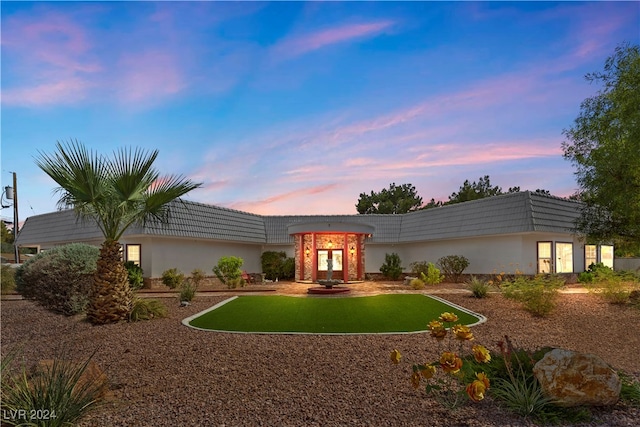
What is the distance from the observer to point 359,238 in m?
23.0

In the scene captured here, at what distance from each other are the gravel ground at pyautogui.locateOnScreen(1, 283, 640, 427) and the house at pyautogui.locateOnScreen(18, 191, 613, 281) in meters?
8.71

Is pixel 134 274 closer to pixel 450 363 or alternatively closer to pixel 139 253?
pixel 139 253

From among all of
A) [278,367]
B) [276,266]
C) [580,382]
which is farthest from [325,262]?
[580,382]

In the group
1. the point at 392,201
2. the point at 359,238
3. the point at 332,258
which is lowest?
the point at 332,258

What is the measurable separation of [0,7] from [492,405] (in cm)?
786

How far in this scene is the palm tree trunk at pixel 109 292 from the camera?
9.57 meters

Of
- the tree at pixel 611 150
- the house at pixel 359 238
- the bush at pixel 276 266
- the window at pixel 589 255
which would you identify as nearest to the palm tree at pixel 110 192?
the house at pixel 359 238

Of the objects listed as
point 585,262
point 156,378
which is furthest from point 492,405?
point 585,262

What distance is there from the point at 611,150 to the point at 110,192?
534 inches

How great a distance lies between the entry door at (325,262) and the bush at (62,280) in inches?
536

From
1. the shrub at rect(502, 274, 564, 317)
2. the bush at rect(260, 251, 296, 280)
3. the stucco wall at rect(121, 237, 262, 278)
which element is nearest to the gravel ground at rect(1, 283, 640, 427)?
the shrub at rect(502, 274, 564, 317)

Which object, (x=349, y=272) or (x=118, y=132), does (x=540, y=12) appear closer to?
(x=118, y=132)

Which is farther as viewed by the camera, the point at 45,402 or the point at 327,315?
the point at 327,315

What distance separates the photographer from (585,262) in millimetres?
21781
